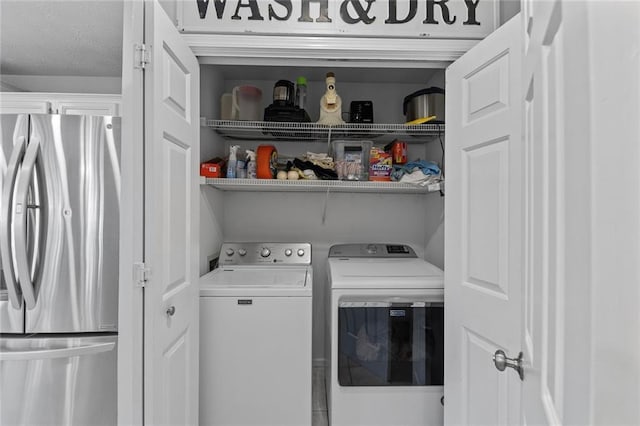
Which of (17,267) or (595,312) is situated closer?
(595,312)

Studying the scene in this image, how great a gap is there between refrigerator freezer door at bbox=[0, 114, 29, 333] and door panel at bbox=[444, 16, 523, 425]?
1.95m

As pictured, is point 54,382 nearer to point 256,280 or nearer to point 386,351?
point 256,280

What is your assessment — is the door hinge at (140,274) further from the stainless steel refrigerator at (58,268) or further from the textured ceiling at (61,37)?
the textured ceiling at (61,37)

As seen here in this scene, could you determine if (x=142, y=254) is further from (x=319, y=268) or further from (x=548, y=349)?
(x=319, y=268)

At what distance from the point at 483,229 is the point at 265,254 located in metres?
1.59

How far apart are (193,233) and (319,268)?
130cm

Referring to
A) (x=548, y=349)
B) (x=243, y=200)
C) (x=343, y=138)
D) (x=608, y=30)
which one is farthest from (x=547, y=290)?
(x=243, y=200)

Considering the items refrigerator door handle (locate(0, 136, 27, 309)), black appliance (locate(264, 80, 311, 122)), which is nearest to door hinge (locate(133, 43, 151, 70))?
refrigerator door handle (locate(0, 136, 27, 309))

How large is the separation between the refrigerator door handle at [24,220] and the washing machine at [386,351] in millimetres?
1397

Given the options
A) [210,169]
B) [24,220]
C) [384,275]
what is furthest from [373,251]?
[24,220]

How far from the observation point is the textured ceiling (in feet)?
4.94

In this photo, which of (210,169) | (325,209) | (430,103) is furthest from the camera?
(325,209)

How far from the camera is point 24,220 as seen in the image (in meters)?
1.38

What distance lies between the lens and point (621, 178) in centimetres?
32
